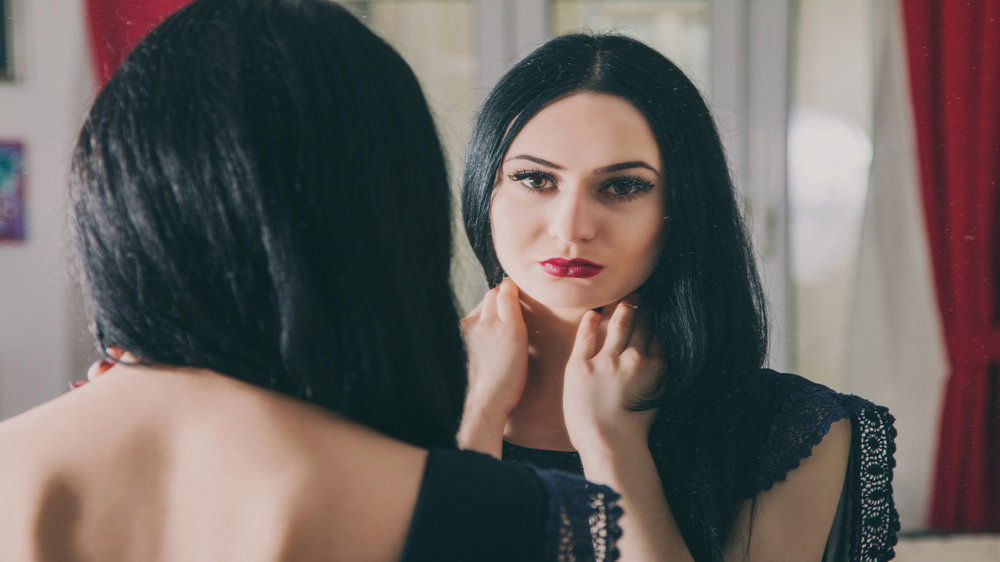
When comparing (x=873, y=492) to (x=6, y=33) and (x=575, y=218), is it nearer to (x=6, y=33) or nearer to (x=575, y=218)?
(x=575, y=218)

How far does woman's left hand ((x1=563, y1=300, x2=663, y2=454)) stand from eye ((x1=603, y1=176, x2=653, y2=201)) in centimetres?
12

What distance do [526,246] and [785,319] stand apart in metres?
0.44

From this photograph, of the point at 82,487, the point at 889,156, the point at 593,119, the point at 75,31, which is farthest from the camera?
the point at 889,156

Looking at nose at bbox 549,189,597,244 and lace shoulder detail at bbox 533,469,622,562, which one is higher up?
nose at bbox 549,189,597,244

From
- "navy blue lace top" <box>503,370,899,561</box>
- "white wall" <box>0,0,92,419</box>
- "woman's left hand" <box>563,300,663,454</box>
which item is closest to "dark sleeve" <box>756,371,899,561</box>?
"navy blue lace top" <box>503,370,899,561</box>

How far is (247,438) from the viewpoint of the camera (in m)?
0.43

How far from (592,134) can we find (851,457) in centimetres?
44

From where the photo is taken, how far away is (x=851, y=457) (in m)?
0.82

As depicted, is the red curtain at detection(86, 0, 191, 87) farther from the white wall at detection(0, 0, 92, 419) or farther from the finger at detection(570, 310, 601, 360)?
the finger at detection(570, 310, 601, 360)

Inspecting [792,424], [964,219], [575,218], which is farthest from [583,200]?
[964,219]

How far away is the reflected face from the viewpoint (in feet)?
2.51

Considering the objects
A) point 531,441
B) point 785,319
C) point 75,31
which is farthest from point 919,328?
point 75,31

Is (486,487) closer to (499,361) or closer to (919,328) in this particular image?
(499,361)

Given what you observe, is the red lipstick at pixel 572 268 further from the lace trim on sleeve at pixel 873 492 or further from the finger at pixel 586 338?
the lace trim on sleeve at pixel 873 492
